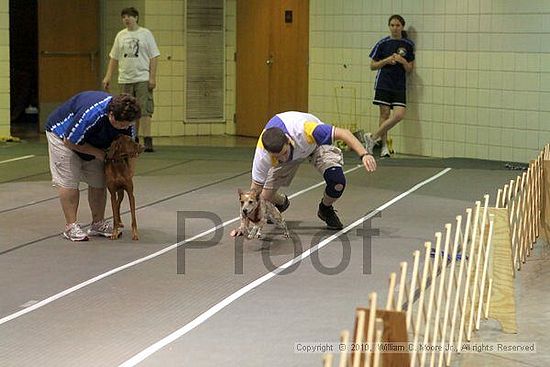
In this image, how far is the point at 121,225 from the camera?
885 cm

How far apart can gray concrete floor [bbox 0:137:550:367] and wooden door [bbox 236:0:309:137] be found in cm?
439

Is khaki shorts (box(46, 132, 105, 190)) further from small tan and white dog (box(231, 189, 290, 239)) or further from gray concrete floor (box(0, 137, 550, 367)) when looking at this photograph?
small tan and white dog (box(231, 189, 290, 239))

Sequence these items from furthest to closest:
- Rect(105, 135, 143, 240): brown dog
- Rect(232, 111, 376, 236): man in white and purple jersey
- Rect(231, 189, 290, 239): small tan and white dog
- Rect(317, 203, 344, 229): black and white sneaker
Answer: Rect(317, 203, 344, 229): black and white sneaker < Rect(105, 135, 143, 240): brown dog < Rect(231, 189, 290, 239): small tan and white dog < Rect(232, 111, 376, 236): man in white and purple jersey

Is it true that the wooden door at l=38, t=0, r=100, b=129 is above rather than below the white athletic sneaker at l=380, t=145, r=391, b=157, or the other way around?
above

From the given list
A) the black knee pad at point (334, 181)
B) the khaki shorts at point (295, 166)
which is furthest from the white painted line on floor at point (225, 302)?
the khaki shorts at point (295, 166)

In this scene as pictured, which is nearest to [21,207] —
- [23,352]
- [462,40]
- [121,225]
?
[121,225]

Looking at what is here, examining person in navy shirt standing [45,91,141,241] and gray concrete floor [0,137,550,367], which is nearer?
gray concrete floor [0,137,550,367]

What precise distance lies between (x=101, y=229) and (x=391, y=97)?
20.4ft

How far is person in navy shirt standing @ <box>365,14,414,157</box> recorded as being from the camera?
14.1 metres

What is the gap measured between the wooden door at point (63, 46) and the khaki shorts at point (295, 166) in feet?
27.3

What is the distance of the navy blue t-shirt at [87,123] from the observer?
27.2 feet

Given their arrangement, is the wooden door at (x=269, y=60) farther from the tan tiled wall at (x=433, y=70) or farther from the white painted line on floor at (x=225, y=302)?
the white painted line on floor at (x=225, y=302)

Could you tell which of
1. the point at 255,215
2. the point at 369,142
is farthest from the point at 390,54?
the point at 255,215

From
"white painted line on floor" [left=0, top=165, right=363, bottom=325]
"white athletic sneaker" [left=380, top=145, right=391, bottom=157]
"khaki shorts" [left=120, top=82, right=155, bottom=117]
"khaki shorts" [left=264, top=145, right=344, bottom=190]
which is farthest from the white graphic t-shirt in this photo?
"khaki shorts" [left=264, top=145, right=344, bottom=190]
